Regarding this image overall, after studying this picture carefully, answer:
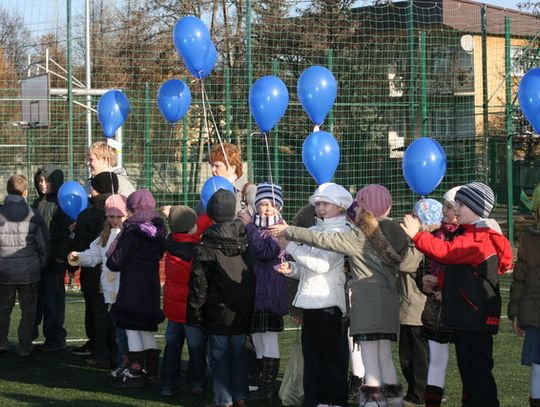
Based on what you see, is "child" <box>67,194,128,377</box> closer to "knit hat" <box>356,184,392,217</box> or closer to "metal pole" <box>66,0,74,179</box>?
"knit hat" <box>356,184,392,217</box>

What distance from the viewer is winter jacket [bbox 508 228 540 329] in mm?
6617

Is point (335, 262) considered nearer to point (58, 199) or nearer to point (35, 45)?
point (58, 199)

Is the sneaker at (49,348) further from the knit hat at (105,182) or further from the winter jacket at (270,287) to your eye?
the winter jacket at (270,287)

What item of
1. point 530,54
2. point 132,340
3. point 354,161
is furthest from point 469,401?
point 530,54

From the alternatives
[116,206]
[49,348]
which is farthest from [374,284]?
[49,348]

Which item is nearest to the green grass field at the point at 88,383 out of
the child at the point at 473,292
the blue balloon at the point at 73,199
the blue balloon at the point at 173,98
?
the child at the point at 473,292

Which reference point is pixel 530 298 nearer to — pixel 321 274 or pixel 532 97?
pixel 321 274

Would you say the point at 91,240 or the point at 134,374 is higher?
the point at 91,240

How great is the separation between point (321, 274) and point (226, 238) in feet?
2.34

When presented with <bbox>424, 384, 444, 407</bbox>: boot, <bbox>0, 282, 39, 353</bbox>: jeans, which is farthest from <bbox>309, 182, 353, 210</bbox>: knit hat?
<bbox>0, 282, 39, 353</bbox>: jeans

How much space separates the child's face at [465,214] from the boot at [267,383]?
2.01m

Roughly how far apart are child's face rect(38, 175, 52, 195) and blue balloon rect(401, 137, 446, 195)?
13.1 feet

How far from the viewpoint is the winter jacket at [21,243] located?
9578 millimetres

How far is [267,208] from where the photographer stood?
24.3 feet
